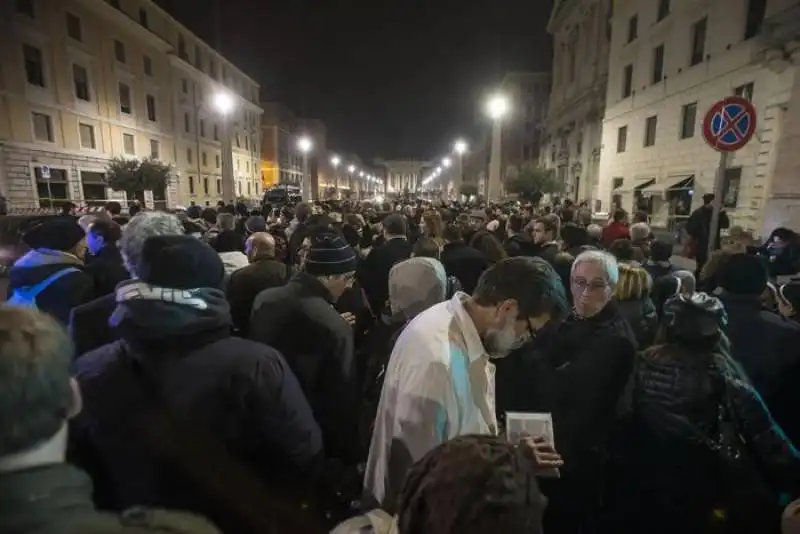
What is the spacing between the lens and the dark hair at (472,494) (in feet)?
3.16

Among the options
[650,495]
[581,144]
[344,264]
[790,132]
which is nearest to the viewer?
[650,495]

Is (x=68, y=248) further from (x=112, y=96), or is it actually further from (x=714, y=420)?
(x=112, y=96)

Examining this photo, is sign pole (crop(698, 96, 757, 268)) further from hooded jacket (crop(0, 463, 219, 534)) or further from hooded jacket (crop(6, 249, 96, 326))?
hooded jacket (crop(6, 249, 96, 326))

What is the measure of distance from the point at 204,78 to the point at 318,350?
50.0 metres

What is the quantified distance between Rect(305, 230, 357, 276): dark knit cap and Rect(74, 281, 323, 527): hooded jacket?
1.08m

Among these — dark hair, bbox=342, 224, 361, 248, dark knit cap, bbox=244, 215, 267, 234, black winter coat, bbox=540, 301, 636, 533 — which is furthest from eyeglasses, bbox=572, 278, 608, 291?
dark knit cap, bbox=244, 215, 267, 234

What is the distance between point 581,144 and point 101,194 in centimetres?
3186

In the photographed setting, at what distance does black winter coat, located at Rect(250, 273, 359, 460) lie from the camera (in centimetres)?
265

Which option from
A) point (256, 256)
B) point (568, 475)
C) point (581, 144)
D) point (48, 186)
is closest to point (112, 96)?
point (48, 186)

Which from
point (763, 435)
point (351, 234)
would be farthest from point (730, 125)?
point (351, 234)

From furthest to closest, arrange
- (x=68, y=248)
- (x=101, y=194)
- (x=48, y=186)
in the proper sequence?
(x=101, y=194), (x=48, y=186), (x=68, y=248)

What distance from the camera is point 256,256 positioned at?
3.96 m

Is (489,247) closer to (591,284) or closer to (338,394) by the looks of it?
(591,284)

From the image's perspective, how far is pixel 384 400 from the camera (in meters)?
1.87
